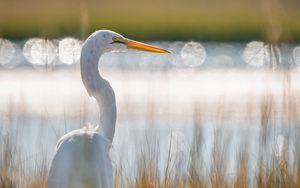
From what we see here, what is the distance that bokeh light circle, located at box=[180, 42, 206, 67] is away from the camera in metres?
18.3

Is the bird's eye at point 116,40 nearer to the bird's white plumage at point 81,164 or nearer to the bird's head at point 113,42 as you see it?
the bird's head at point 113,42

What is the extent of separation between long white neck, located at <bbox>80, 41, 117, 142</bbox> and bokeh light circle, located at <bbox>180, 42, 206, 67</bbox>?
13.0 metres

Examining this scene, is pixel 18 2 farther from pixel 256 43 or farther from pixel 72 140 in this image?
pixel 72 140

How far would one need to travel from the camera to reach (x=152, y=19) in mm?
22234

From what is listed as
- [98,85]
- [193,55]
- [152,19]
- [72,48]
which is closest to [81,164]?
[98,85]

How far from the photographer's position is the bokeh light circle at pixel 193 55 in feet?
60.0

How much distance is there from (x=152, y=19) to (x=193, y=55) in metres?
3.70

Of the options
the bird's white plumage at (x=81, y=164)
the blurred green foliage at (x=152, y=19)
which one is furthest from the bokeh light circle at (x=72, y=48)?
the blurred green foliage at (x=152, y=19)

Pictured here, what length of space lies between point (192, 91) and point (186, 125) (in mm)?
3711

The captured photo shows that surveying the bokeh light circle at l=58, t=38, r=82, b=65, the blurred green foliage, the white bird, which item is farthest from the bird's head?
the blurred green foliage

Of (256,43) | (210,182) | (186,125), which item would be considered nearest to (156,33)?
(256,43)

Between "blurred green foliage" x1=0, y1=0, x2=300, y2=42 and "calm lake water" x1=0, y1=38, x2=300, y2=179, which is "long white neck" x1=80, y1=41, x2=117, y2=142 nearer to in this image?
"calm lake water" x1=0, y1=38, x2=300, y2=179

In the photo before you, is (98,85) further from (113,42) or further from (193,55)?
(193,55)

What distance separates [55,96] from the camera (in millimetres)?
14047
